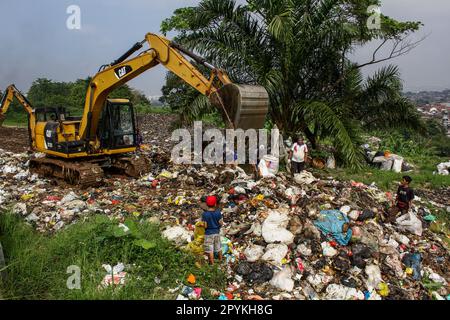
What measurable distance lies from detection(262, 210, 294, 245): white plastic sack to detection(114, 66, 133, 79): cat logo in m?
4.59

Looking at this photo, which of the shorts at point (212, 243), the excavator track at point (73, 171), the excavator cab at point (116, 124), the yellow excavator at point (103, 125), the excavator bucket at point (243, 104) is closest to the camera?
the shorts at point (212, 243)

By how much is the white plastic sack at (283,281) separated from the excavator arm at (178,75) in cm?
257

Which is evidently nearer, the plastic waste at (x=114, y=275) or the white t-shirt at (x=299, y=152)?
the plastic waste at (x=114, y=275)

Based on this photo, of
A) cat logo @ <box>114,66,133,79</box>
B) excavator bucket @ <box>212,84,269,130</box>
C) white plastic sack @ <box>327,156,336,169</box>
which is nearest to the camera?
excavator bucket @ <box>212,84,269,130</box>

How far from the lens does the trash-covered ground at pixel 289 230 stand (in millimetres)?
4578

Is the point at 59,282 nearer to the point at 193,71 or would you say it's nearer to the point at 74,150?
the point at 193,71

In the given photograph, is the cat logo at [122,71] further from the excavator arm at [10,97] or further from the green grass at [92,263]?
the excavator arm at [10,97]

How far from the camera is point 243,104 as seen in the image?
5.99 metres

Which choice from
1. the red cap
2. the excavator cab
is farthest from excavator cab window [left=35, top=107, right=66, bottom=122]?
the red cap

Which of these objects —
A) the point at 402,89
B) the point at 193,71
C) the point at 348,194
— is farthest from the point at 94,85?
the point at 402,89

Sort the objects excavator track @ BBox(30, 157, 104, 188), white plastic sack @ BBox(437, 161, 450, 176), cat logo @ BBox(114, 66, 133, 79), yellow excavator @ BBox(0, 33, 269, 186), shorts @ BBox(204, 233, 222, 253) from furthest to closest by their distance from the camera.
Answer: white plastic sack @ BBox(437, 161, 450, 176)
excavator track @ BBox(30, 157, 104, 188)
cat logo @ BBox(114, 66, 133, 79)
yellow excavator @ BBox(0, 33, 269, 186)
shorts @ BBox(204, 233, 222, 253)

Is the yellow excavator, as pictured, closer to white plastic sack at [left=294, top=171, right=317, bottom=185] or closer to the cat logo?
the cat logo

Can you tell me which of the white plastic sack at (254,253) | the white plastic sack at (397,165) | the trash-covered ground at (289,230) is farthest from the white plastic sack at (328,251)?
the white plastic sack at (397,165)

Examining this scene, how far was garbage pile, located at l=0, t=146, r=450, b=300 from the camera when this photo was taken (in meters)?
4.58
